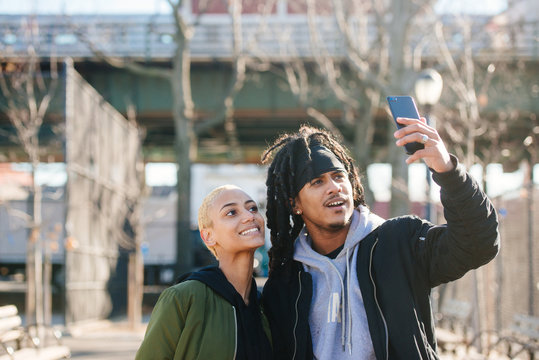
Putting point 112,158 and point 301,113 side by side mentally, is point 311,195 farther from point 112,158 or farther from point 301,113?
point 301,113

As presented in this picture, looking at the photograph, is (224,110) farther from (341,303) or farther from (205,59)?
(341,303)

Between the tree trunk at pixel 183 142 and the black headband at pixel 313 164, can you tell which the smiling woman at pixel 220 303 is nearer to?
the black headband at pixel 313 164

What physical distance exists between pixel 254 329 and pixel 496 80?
64.8ft

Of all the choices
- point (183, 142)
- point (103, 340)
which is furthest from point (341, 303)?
point (183, 142)

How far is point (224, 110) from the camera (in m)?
21.0

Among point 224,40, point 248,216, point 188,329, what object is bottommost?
point 188,329

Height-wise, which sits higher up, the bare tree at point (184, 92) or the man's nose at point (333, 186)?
the bare tree at point (184, 92)

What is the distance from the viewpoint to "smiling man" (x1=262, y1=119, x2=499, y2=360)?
3.04m

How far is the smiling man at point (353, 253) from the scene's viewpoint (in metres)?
3.04

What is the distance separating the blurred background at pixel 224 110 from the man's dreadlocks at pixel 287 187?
657cm

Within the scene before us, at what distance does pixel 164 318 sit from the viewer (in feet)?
11.7

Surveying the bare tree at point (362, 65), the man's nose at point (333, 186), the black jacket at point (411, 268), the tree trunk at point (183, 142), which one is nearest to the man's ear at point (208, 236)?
the black jacket at point (411, 268)

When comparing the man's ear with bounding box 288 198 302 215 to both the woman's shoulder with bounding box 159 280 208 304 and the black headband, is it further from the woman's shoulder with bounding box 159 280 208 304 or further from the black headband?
the woman's shoulder with bounding box 159 280 208 304

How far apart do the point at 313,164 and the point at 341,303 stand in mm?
764
